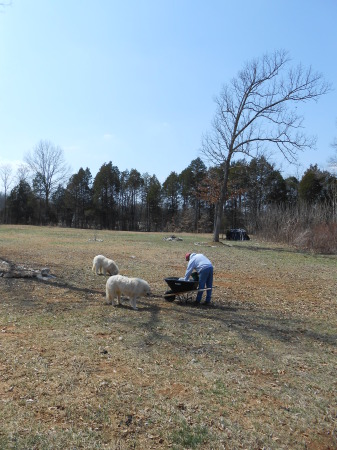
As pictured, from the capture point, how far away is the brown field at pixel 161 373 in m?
3.90

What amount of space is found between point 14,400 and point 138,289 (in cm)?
448

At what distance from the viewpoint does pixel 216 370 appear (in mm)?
5484

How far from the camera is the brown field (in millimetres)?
3896

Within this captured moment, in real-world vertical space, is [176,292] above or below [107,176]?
below

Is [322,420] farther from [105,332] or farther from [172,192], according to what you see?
[172,192]

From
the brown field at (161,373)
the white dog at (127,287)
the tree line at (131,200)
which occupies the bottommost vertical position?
the brown field at (161,373)

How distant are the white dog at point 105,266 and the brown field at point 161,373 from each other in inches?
88.1


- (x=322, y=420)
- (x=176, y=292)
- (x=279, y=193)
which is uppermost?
(x=279, y=193)

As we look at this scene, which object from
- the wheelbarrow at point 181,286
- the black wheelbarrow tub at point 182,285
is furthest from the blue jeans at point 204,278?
the black wheelbarrow tub at point 182,285

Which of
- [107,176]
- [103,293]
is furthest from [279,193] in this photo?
[103,293]

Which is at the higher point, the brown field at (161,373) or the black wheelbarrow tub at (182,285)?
the black wheelbarrow tub at (182,285)

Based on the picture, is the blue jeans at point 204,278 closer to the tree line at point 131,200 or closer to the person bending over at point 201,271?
the person bending over at point 201,271

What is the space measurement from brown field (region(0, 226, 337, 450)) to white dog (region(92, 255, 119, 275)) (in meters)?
2.24

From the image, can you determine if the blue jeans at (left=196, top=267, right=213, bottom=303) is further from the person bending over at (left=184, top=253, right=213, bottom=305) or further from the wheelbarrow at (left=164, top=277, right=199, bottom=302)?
the wheelbarrow at (left=164, top=277, right=199, bottom=302)
